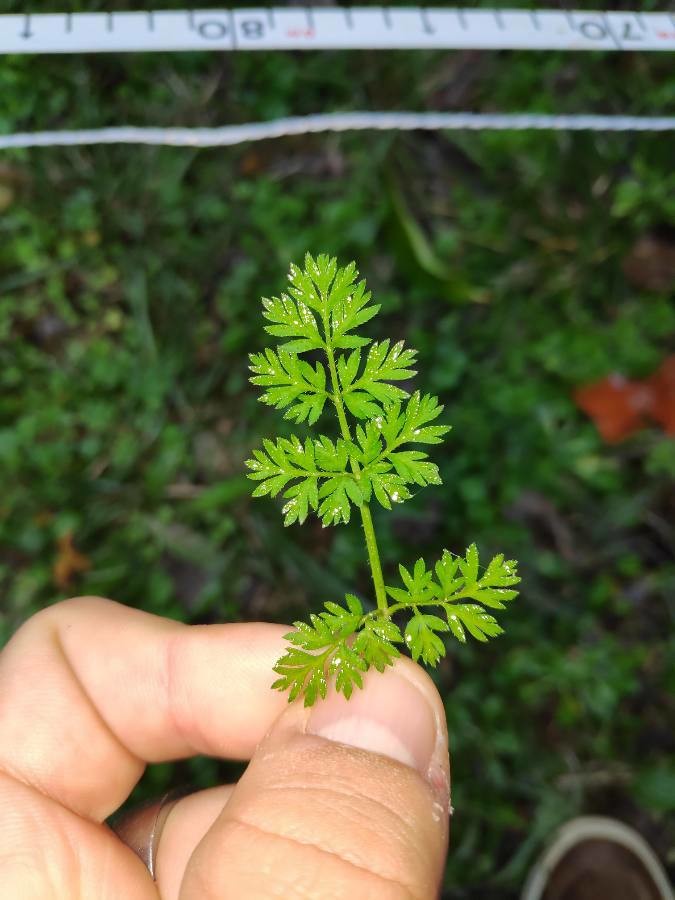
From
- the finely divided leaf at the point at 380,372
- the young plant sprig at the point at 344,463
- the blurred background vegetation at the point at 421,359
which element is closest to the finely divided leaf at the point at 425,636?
the young plant sprig at the point at 344,463

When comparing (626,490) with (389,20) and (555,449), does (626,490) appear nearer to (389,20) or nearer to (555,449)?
(555,449)

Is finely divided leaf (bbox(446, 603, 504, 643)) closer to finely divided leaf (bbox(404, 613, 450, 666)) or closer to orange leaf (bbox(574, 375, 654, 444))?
finely divided leaf (bbox(404, 613, 450, 666))

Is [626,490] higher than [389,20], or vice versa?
[389,20]

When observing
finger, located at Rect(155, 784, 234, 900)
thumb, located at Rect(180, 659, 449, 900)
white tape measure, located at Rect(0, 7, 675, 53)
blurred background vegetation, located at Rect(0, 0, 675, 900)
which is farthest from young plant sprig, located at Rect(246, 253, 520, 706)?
white tape measure, located at Rect(0, 7, 675, 53)

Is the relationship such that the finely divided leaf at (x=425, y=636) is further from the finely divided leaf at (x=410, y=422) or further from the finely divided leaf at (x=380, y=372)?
the finely divided leaf at (x=380, y=372)

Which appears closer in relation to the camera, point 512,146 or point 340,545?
point 340,545

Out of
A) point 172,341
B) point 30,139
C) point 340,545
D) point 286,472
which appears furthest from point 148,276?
point 286,472
